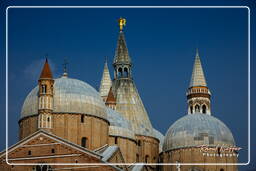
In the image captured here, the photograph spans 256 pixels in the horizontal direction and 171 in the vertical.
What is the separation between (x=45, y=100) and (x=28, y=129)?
8.92 ft

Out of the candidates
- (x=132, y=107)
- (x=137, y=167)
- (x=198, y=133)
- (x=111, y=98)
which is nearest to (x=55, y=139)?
(x=137, y=167)

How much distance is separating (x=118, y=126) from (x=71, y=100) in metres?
5.50

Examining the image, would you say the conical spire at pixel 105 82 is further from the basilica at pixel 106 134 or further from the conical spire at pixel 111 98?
the conical spire at pixel 111 98

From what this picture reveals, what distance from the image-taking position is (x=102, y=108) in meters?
44.7

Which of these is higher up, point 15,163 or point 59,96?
point 59,96

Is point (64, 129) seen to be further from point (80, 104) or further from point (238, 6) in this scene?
point (238, 6)

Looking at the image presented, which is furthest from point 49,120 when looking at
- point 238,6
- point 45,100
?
point 238,6

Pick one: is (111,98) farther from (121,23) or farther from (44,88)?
(44,88)

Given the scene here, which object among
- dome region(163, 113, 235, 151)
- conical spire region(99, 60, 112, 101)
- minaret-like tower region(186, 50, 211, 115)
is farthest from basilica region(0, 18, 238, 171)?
minaret-like tower region(186, 50, 211, 115)

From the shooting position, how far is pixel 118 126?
4766 centimetres

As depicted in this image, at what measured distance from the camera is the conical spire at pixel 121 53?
57.8 metres

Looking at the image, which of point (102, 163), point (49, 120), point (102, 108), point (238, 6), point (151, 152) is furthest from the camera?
point (151, 152)

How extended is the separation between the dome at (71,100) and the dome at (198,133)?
26.1 ft

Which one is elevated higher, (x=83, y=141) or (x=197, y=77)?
(x=197, y=77)
